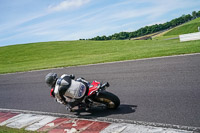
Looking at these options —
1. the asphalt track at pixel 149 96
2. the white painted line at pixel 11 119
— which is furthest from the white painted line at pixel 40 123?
the white painted line at pixel 11 119

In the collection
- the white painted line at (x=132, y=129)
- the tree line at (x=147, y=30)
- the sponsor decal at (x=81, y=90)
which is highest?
the tree line at (x=147, y=30)

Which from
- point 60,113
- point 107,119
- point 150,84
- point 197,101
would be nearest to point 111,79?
point 150,84

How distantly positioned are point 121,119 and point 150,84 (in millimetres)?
2776

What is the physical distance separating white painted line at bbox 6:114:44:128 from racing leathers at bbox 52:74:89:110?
1355mm

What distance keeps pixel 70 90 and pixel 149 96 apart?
2632 mm

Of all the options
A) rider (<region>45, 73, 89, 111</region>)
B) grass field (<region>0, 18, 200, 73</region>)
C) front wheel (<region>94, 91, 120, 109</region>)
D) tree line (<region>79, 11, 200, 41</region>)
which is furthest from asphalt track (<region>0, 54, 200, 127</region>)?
tree line (<region>79, 11, 200, 41</region>)

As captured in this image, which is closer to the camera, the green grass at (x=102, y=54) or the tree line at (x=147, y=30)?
the green grass at (x=102, y=54)

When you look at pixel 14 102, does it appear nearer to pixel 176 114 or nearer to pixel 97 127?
pixel 97 127

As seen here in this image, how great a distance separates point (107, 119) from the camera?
587 centimetres

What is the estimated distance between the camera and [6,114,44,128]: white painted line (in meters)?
6.53

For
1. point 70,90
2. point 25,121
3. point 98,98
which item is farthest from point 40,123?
point 98,98

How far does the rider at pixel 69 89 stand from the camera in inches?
234

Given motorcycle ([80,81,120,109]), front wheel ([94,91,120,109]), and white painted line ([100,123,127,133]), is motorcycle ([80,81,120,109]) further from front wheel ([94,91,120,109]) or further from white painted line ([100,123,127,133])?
white painted line ([100,123,127,133])

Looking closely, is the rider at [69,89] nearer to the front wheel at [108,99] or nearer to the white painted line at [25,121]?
the front wheel at [108,99]
